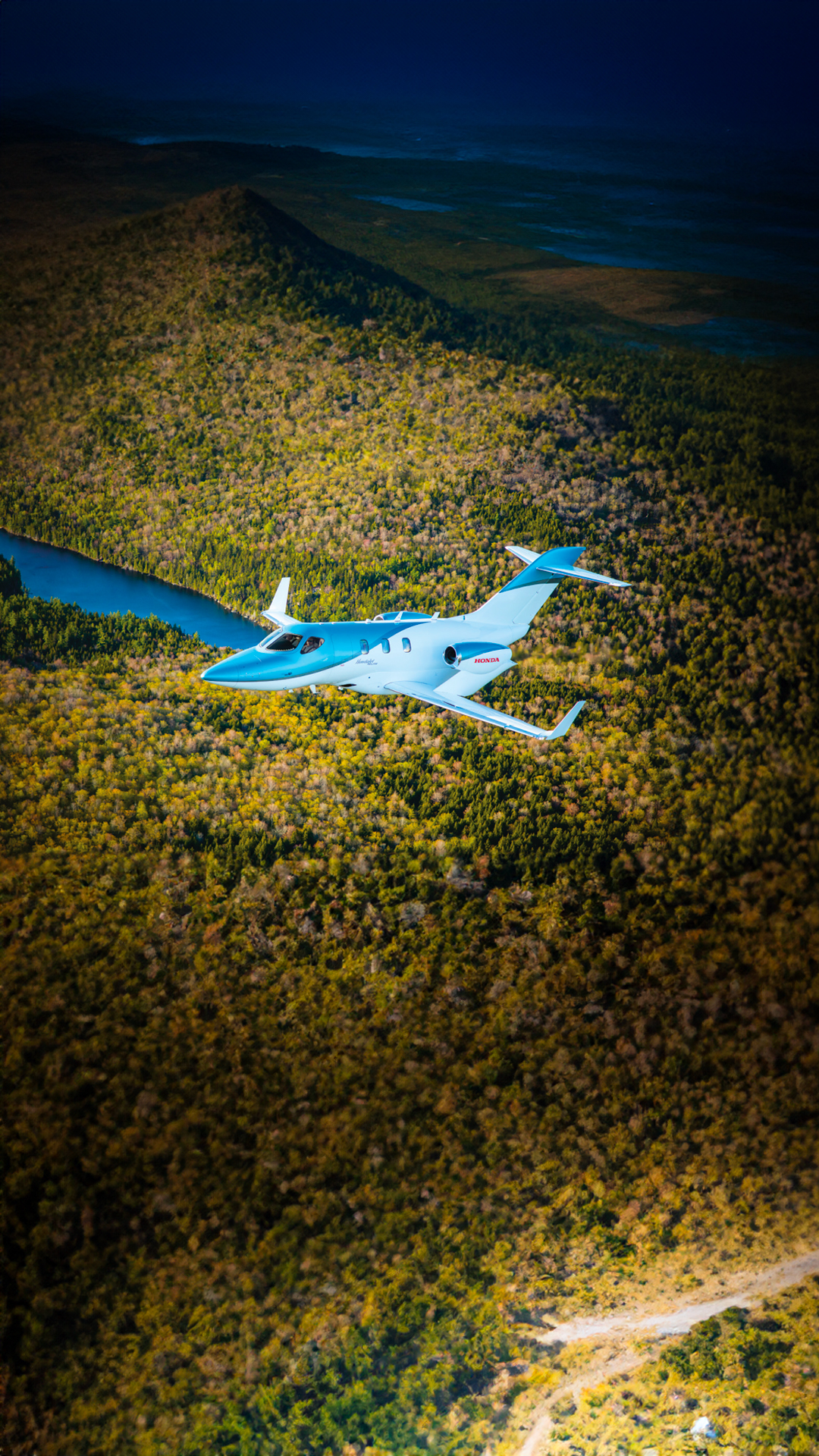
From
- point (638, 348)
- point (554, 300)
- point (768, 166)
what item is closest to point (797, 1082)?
point (638, 348)

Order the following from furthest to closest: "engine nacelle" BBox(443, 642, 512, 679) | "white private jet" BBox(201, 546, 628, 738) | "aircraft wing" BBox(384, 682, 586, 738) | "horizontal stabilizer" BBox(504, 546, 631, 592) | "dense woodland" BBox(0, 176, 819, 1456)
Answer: "horizontal stabilizer" BBox(504, 546, 631, 592), "engine nacelle" BBox(443, 642, 512, 679), "white private jet" BBox(201, 546, 628, 738), "aircraft wing" BBox(384, 682, 586, 738), "dense woodland" BBox(0, 176, 819, 1456)

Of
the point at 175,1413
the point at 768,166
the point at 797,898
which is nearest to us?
the point at 175,1413

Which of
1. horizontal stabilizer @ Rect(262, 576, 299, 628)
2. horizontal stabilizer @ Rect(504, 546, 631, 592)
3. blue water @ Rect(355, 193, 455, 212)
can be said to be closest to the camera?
horizontal stabilizer @ Rect(262, 576, 299, 628)

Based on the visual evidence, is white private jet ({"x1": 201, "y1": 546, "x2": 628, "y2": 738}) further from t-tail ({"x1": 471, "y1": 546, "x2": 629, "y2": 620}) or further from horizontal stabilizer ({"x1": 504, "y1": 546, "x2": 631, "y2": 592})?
horizontal stabilizer ({"x1": 504, "y1": 546, "x2": 631, "y2": 592})

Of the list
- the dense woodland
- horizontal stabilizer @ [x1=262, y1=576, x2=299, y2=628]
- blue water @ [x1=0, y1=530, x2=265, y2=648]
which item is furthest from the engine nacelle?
blue water @ [x1=0, y1=530, x2=265, y2=648]

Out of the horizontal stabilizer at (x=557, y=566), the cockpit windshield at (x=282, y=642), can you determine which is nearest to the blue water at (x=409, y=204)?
the horizontal stabilizer at (x=557, y=566)

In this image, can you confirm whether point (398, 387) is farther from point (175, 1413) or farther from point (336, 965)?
point (175, 1413)
